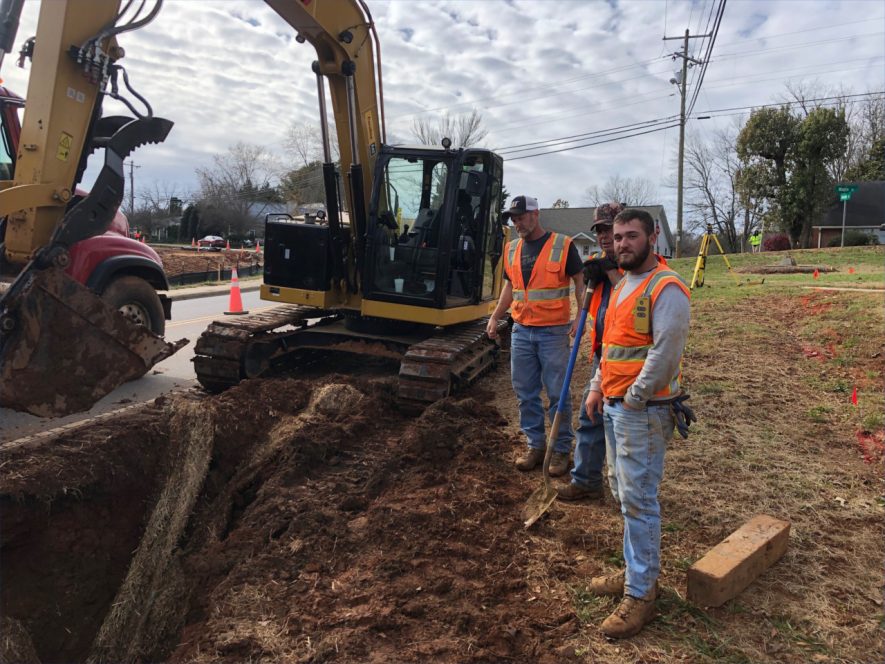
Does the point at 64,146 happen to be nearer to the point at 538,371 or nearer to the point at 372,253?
the point at 372,253

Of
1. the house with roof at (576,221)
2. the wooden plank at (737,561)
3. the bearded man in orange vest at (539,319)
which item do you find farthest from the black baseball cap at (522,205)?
the house with roof at (576,221)

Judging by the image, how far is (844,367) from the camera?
285 inches

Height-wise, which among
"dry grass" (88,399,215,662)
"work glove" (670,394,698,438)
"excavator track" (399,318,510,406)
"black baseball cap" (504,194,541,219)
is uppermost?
"black baseball cap" (504,194,541,219)

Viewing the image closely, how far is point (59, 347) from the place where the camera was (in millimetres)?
4152

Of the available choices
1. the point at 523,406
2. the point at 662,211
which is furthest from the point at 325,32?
the point at 662,211

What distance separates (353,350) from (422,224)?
1569mm

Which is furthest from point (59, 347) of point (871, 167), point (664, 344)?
point (871, 167)

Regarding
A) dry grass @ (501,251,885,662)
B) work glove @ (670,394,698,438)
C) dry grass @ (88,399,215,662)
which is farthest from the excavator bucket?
work glove @ (670,394,698,438)

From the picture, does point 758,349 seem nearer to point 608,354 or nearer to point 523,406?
point 523,406

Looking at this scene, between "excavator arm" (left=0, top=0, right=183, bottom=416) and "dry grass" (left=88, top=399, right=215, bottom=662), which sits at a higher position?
"excavator arm" (left=0, top=0, right=183, bottom=416)

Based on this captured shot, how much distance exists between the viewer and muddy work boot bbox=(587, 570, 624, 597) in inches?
119

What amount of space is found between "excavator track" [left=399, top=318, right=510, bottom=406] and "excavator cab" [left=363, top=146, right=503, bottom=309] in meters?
0.41

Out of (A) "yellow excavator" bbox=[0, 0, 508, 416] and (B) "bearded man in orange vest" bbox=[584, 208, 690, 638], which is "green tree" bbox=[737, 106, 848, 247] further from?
(B) "bearded man in orange vest" bbox=[584, 208, 690, 638]

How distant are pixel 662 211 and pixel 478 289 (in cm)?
6082
